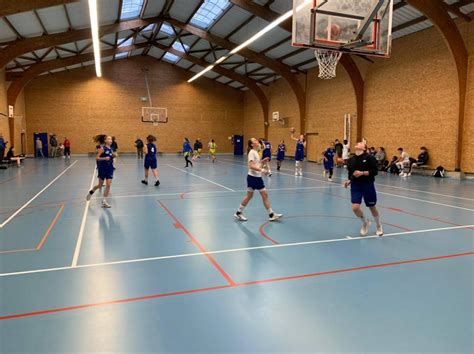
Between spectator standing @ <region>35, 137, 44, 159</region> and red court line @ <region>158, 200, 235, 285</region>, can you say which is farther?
spectator standing @ <region>35, 137, 44, 159</region>

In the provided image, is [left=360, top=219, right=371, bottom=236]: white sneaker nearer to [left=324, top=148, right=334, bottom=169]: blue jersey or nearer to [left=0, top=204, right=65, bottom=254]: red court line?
[left=0, top=204, right=65, bottom=254]: red court line

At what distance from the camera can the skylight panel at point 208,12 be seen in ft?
66.8

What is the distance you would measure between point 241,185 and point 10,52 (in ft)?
51.8

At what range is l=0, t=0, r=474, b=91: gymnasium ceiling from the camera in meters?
17.5

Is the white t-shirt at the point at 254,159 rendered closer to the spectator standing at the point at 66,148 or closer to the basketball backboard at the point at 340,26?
the basketball backboard at the point at 340,26

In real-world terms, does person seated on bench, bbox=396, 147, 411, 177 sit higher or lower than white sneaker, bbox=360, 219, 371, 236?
higher

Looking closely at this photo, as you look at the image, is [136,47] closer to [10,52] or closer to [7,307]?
[10,52]

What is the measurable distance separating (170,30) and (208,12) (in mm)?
6416

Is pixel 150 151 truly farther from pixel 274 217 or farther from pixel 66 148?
pixel 66 148

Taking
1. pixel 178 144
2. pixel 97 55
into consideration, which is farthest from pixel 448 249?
pixel 178 144

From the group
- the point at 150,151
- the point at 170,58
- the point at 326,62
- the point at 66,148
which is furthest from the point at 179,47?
the point at 150,151

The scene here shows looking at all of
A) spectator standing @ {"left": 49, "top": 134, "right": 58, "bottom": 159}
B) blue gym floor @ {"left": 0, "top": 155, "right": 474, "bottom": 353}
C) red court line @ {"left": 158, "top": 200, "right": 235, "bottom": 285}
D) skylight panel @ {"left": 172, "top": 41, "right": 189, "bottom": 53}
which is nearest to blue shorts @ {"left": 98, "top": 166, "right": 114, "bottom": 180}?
blue gym floor @ {"left": 0, "top": 155, "right": 474, "bottom": 353}

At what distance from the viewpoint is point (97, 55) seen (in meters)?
21.5

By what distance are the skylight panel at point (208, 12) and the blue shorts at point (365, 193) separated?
54.6 feet
